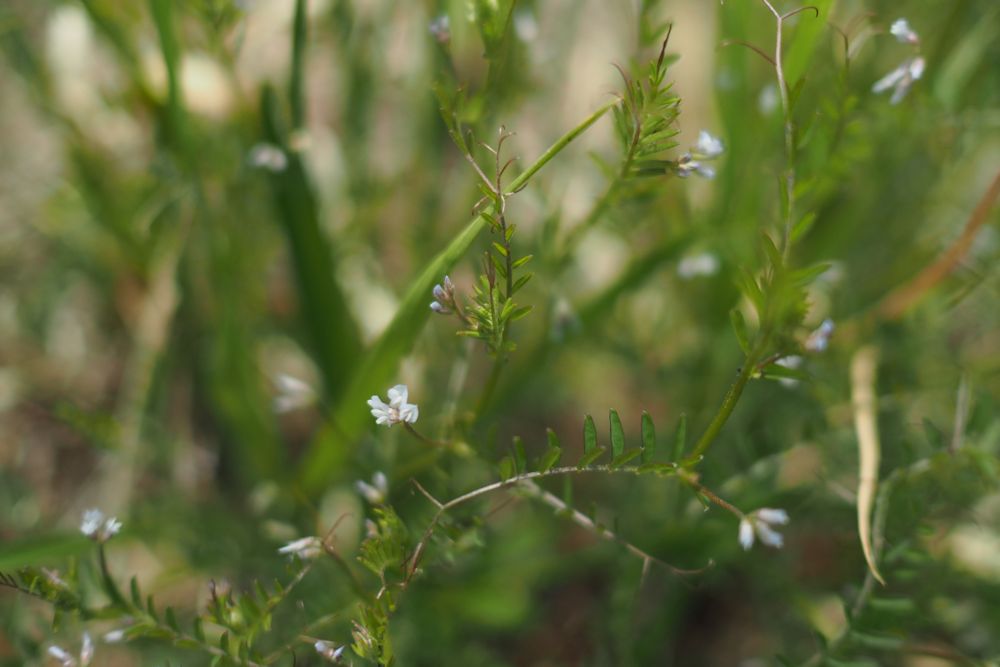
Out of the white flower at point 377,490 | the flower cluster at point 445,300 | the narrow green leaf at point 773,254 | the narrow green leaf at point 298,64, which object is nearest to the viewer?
the narrow green leaf at point 773,254

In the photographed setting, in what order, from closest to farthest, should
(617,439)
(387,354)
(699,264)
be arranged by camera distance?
1. (617,439)
2. (387,354)
3. (699,264)

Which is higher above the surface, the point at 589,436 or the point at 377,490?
the point at 589,436

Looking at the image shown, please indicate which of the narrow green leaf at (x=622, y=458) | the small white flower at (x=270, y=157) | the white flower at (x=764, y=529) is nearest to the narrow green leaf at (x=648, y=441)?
the narrow green leaf at (x=622, y=458)

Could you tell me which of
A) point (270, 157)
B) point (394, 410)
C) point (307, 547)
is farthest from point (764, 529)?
point (270, 157)

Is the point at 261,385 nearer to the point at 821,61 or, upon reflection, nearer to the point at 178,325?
the point at 178,325

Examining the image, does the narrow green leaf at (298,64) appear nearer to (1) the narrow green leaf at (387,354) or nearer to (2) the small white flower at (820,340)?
(1) the narrow green leaf at (387,354)

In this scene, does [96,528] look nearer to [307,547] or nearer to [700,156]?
[307,547]

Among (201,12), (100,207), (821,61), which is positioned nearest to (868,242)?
(821,61)
